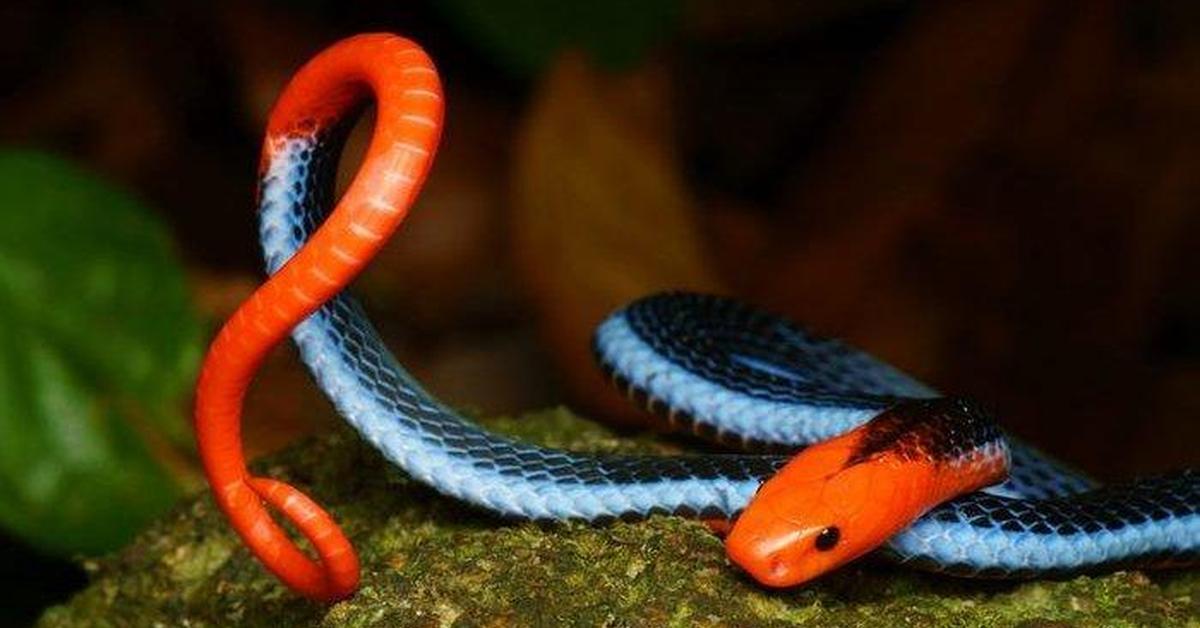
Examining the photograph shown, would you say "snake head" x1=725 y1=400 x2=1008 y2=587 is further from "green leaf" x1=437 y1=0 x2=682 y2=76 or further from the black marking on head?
"green leaf" x1=437 y1=0 x2=682 y2=76

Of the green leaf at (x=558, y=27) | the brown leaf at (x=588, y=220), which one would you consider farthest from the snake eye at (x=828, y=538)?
the green leaf at (x=558, y=27)

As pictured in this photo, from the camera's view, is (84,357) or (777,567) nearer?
(777,567)

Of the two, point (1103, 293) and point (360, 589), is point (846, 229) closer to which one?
point (1103, 293)

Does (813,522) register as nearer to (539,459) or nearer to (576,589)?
(576,589)

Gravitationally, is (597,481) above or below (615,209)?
above

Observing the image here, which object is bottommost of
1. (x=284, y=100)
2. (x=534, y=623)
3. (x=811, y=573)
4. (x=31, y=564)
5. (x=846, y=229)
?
(x=31, y=564)

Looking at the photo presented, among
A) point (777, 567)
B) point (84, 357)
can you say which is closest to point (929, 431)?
point (777, 567)

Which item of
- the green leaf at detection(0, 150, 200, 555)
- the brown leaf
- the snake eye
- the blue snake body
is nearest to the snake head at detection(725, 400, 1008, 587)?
the snake eye

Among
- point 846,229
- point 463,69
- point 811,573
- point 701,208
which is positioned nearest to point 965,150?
point 846,229
